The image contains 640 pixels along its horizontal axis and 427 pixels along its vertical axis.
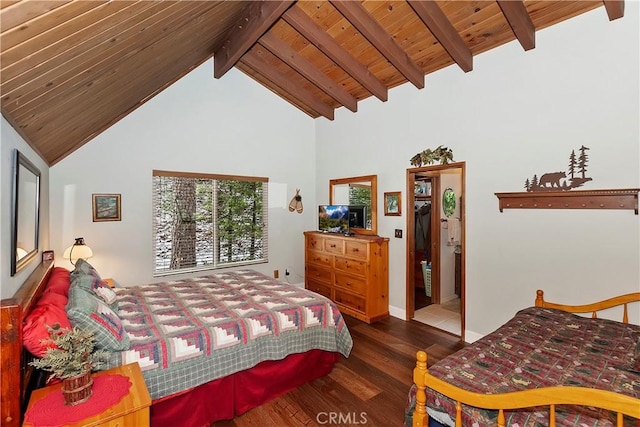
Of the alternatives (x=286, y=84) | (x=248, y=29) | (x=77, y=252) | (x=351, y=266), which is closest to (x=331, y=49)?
(x=248, y=29)

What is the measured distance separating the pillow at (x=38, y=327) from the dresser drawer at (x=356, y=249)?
3157 millimetres

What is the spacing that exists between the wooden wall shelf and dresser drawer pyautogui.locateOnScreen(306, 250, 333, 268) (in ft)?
8.08

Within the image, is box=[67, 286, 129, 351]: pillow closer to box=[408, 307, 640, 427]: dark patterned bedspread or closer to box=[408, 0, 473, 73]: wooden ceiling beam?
box=[408, 307, 640, 427]: dark patterned bedspread

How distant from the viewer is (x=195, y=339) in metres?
2.14

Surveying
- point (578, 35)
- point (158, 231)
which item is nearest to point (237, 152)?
point (158, 231)

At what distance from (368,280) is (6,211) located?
11.5 feet

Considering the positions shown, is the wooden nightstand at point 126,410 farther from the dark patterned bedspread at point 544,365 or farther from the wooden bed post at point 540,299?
the wooden bed post at point 540,299

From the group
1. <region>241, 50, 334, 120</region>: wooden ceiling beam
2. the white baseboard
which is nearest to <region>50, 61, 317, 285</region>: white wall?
<region>241, 50, 334, 120</region>: wooden ceiling beam

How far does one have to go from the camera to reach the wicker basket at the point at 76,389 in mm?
1400

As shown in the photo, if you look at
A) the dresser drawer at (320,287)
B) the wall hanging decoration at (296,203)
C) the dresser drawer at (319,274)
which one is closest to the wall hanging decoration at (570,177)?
the dresser drawer at (319,274)

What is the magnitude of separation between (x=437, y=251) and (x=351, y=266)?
4.76 feet

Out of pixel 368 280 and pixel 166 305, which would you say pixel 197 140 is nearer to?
pixel 166 305

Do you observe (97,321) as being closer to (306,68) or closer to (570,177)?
(306,68)

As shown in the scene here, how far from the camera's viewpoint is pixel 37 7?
92cm
